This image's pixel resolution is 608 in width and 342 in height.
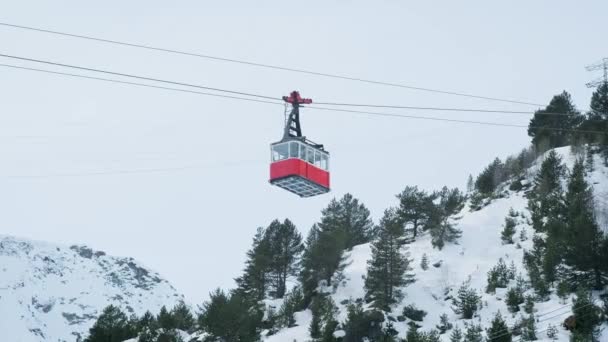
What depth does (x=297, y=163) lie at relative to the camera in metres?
31.9

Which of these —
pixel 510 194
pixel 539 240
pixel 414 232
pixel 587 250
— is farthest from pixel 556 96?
pixel 587 250

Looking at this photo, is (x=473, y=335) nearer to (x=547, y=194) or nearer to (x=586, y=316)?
(x=586, y=316)

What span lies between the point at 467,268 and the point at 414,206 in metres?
10.1

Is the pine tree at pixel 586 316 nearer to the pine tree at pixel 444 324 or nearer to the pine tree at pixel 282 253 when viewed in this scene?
the pine tree at pixel 444 324

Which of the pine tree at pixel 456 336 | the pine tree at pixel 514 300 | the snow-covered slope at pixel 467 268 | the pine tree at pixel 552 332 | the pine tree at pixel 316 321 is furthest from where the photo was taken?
the pine tree at pixel 316 321

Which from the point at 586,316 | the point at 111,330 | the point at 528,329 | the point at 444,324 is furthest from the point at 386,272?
the point at 111,330

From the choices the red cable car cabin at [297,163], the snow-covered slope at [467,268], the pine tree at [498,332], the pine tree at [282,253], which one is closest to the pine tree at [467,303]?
the snow-covered slope at [467,268]

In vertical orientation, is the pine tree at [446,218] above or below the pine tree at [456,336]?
above

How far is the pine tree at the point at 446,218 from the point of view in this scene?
7200 cm

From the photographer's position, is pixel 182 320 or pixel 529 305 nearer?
pixel 529 305

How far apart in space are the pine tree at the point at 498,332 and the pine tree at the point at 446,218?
21.7 m

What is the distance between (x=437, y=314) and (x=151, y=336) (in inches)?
791

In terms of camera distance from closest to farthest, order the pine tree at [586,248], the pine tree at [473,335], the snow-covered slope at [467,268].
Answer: the pine tree at [473,335] < the pine tree at [586,248] < the snow-covered slope at [467,268]

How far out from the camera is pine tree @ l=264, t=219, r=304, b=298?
245 feet
